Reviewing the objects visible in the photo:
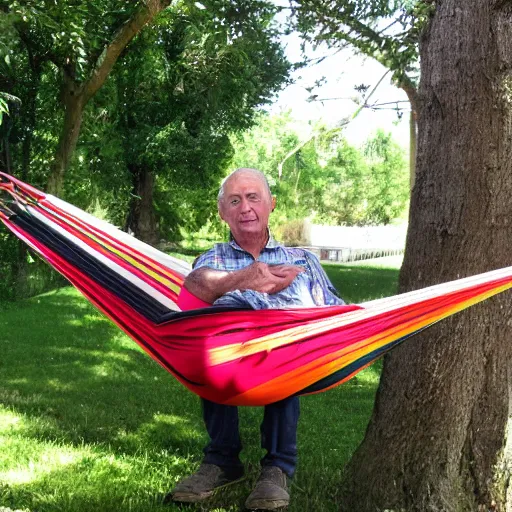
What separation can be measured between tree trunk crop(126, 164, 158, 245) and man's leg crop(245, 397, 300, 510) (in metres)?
13.9

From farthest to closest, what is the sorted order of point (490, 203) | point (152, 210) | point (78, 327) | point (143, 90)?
point (152, 210) < point (143, 90) < point (78, 327) < point (490, 203)

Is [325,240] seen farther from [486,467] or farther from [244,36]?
[486,467]

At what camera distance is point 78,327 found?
674 cm

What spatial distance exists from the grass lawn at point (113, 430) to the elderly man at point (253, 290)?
205 millimetres

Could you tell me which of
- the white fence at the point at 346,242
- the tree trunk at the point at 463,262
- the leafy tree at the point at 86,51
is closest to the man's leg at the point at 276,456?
the tree trunk at the point at 463,262

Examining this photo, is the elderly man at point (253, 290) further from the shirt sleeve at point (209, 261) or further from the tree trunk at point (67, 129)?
the tree trunk at point (67, 129)

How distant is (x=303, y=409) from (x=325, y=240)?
17413 millimetres

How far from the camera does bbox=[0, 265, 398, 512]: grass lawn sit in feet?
8.87

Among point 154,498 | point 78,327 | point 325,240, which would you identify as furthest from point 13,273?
point 325,240

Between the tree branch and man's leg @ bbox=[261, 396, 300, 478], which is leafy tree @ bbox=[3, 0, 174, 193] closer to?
the tree branch

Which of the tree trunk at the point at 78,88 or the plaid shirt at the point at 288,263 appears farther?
the tree trunk at the point at 78,88

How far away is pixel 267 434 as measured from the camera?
2318 millimetres

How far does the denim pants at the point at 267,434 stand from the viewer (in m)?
2.30

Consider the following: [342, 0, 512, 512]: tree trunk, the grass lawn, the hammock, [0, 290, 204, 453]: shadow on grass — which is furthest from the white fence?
the hammock
